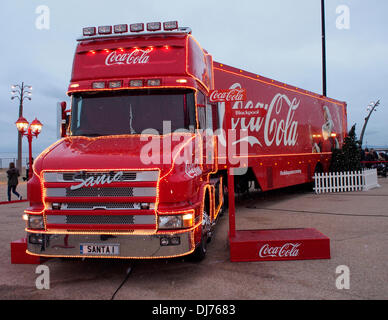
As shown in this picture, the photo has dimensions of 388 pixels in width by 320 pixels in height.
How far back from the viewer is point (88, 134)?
602 centimetres

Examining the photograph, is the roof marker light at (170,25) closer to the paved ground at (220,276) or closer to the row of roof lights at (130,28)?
the row of roof lights at (130,28)

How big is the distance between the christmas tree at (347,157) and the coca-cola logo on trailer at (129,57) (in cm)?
1197

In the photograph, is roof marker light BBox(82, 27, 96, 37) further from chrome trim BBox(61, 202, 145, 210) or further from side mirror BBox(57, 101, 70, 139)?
chrome trim BBox(61, 202, 145, 210)

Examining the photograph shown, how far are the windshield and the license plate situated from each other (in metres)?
1.78

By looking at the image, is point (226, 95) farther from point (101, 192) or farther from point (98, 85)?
point (101, 192)

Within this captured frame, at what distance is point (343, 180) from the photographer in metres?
16.9

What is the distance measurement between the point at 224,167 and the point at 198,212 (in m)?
3.94

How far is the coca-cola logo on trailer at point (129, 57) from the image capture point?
636cm

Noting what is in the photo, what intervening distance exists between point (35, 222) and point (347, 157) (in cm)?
1384

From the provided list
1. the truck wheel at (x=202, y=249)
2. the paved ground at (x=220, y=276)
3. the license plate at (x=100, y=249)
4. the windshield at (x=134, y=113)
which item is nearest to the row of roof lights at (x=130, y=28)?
the windshield at (x=134, y=113)

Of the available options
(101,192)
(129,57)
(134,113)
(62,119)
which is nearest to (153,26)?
(129,57)

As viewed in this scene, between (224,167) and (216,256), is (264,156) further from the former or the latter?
(216,256)

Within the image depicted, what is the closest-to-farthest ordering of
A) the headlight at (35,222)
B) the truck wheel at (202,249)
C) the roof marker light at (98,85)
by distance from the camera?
the headlight at (35,222), the truck wheel at (202,249), the roof marker light at (98,85)

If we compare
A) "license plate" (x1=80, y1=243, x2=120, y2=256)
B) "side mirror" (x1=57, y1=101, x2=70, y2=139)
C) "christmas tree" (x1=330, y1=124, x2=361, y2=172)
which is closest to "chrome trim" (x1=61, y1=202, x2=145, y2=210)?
"license plate" (x1=80, y1=243, x2=120, y2=256)
